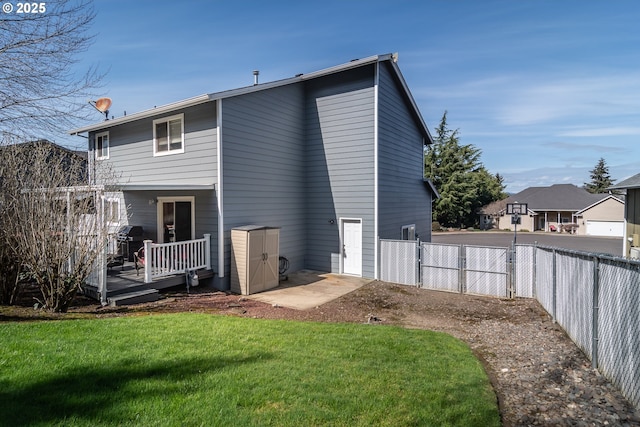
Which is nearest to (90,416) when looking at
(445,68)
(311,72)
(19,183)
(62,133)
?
(19,183)

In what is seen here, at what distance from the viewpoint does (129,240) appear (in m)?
11.6

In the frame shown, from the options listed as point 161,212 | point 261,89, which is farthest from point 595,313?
point 161,212

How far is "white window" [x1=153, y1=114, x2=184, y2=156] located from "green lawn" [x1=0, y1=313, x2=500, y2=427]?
6954mm

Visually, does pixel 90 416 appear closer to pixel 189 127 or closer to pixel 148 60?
pixel 189 127

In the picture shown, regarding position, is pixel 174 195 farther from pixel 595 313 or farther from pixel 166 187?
pixel 595 313

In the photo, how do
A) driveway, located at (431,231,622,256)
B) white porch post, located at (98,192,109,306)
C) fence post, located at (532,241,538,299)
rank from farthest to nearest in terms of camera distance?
driveway, located at (431,231,622,256), fence post, located at (532,241,538,299), white porch post, located at (98,192,109,306)

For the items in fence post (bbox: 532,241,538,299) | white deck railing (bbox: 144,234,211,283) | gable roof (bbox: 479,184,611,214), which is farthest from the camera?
gable roof (bbox: 479,184,611,214)

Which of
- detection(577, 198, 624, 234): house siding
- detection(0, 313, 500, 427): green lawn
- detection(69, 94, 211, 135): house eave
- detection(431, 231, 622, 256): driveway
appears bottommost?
detection(431, 231, 622, 256): driveway

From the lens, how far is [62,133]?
859cm

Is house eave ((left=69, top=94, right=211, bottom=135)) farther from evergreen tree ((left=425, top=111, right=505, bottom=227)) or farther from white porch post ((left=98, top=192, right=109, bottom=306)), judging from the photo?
evergreen tree ((left=425, top=111, right=505, bottom=227))

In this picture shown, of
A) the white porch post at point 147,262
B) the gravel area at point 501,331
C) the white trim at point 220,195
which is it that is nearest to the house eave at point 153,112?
the white trim at point 220,195

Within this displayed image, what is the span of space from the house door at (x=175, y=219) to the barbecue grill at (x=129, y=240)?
2.44 feet

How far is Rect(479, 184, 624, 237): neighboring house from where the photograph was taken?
36.8 m

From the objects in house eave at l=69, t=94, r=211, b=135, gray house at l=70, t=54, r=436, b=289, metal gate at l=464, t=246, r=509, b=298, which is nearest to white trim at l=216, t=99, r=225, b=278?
gray house at l=70, t=54, r=436, b=289
